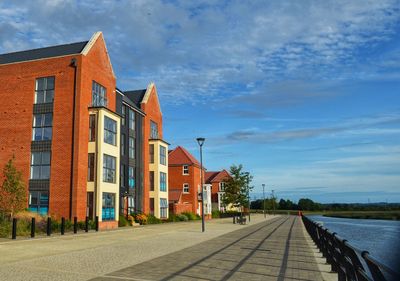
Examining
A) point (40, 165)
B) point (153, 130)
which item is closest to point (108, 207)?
point (40, 165)

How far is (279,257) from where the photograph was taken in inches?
501

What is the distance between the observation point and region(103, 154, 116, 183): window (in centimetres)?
3078

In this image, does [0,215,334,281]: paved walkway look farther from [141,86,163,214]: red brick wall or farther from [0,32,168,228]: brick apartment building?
[141,86,163,214]: red brick wall

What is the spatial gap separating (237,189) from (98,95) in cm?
2109

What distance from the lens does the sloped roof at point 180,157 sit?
204 ft

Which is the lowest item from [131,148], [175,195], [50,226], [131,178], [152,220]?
[152,220]

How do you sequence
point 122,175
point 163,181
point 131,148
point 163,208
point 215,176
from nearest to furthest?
point 122,175
point 131,148
point 163,208
point 163,181
point 215,176

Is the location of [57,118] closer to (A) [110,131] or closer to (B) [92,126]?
(B) [92,126]

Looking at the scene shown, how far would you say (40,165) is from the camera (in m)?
29.8

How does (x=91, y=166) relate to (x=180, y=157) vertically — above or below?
below

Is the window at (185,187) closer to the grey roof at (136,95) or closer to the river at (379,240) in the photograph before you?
the grey roof at (136,95)

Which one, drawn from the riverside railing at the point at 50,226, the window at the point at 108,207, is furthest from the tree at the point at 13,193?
the window at the point at 108,207

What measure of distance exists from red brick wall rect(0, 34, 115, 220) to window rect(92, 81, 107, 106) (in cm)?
57

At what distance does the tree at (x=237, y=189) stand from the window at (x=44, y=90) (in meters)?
23.8
